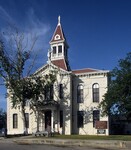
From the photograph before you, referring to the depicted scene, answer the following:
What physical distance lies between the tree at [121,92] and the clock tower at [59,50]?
13261 mm

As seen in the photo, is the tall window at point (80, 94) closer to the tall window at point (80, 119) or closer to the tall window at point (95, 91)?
the tall window at point (80, 119)

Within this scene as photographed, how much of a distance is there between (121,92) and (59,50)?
17347 mm

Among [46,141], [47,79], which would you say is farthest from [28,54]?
[46,141]

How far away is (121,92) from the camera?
40344mm

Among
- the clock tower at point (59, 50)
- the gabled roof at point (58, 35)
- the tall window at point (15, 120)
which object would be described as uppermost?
the gabled roof at point (58, 35)

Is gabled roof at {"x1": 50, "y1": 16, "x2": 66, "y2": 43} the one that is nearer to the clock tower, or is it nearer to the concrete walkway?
the clock tower

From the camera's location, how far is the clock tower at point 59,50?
178ft

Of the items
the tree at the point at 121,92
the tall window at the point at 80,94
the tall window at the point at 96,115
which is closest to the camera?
the tree at the point at 121,92

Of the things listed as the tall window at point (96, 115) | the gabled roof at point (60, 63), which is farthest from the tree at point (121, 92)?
the gabled roof at point (60, 63)

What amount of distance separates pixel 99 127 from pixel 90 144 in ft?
53.8

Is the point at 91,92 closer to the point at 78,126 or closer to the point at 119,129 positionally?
the point at 78,126

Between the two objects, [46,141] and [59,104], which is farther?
[59,104]

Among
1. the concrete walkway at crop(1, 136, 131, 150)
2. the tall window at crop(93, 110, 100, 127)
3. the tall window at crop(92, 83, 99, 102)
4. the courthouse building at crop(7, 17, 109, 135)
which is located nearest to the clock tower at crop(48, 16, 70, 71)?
the courthouse building at crop(7, 17, 109, 135)

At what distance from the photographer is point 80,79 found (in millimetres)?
49469
